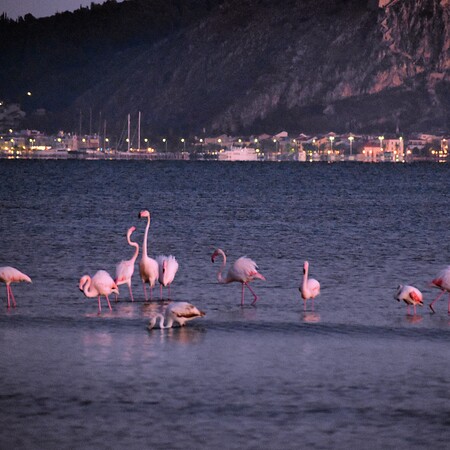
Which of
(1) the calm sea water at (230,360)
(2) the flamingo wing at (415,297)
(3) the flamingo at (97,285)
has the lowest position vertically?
(1) the calm sea water at (230,360)

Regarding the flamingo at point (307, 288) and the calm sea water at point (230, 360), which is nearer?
the calm sea water at point (230, 360)

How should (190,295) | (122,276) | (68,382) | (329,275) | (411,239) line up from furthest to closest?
(411,239), (329,275), (190,295), (122,276), (68,382)

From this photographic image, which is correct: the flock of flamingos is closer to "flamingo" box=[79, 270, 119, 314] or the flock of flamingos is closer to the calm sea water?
"flamingo" box=[79, 270, 119, 314]

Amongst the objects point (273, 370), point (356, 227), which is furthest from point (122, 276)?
point (356, 227)

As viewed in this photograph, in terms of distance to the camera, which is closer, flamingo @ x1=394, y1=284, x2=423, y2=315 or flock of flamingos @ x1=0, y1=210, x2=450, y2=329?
flock of flamingos @ x1=0, y1=210, x2=450, y2=329

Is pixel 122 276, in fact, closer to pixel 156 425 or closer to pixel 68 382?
pixel 68 382

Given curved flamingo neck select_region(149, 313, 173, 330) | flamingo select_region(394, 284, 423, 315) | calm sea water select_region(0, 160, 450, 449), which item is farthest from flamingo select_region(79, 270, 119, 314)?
flamingo select_region(394, 284, 423, 315)

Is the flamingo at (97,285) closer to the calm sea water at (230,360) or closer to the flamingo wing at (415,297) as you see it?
the calm sea water at (230,360)

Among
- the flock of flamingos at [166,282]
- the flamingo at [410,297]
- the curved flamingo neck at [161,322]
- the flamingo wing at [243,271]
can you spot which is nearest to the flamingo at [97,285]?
the flock of flamingos at [166,282]

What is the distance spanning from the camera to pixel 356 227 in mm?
65438

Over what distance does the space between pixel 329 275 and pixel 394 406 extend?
19225 mm

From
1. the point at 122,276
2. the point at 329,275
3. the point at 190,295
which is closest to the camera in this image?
the point at 122,276

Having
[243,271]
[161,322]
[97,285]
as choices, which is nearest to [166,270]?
[243,271]

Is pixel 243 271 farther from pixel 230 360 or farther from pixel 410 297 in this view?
pixel 230 360
